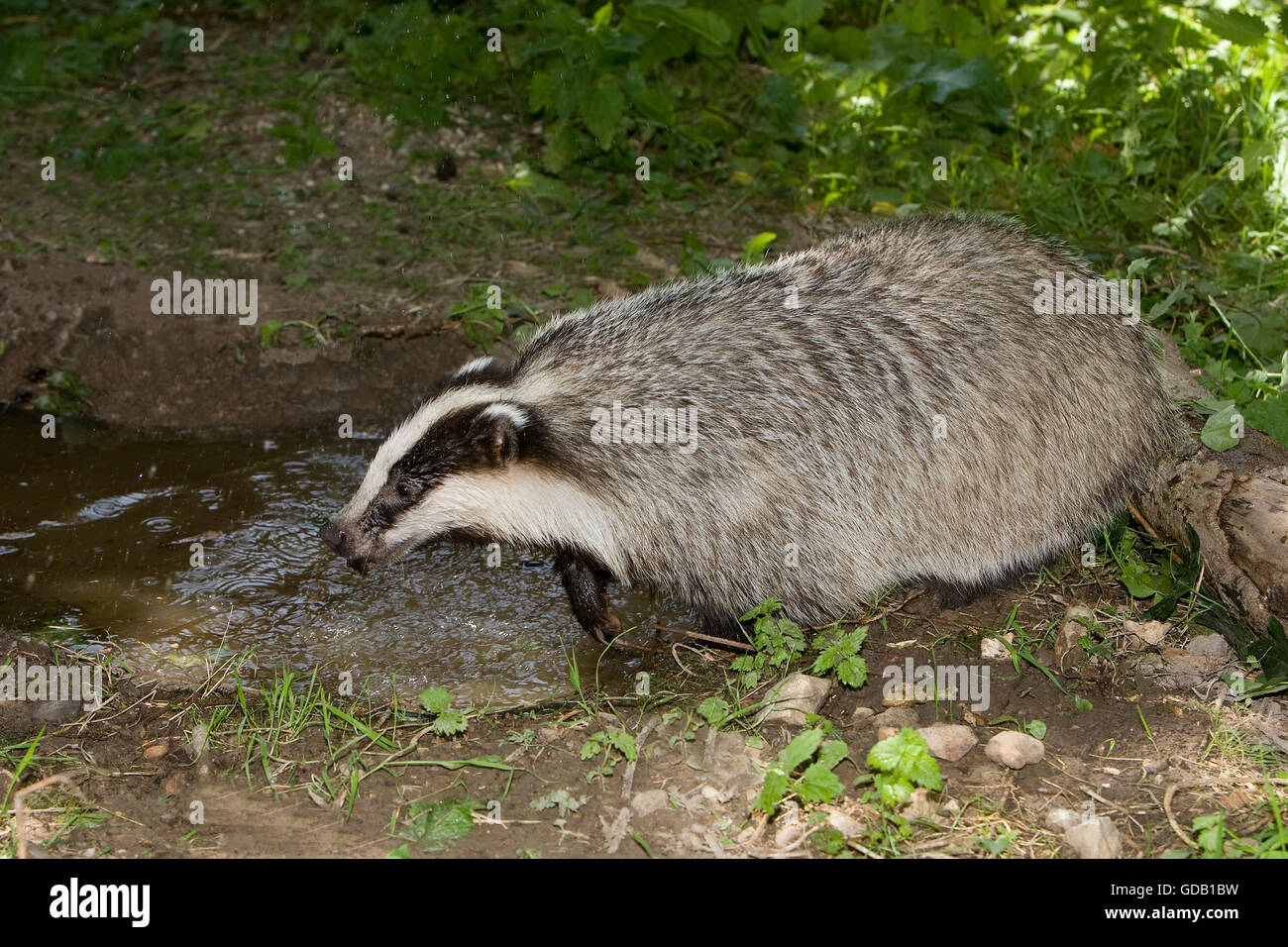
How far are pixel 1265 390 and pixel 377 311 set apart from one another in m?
4.24

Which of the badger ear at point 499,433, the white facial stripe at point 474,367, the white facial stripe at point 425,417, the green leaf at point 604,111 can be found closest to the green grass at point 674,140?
the green leaf at point 604,111

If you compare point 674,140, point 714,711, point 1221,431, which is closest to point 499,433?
point 714,711

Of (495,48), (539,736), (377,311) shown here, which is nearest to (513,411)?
(539,736)

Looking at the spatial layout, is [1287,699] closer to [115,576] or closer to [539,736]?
[539,736]

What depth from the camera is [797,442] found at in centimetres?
429

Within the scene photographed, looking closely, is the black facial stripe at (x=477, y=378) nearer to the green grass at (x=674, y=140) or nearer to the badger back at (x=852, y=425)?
the badger back at (x=852, y=425)

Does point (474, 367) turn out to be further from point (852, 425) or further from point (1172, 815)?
point (1172, 815)

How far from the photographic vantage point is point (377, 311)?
625 cm

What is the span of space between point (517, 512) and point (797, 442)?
3.43 feet

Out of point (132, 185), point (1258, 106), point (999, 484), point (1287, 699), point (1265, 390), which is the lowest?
point (1287, 699)

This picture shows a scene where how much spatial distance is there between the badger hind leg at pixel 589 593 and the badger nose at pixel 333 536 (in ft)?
2.62

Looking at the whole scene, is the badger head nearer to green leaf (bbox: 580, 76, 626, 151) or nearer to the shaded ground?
the shaded ground

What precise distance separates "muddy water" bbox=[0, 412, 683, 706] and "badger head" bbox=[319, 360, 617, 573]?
436 mm

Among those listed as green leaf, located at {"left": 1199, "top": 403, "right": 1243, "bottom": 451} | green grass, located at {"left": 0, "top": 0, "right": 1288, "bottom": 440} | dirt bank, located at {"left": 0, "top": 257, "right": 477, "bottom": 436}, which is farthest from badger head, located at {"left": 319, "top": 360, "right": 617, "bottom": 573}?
green leaf, located at {"left": 1199, "top": 403, "right": 1243, "bottom": 451}
